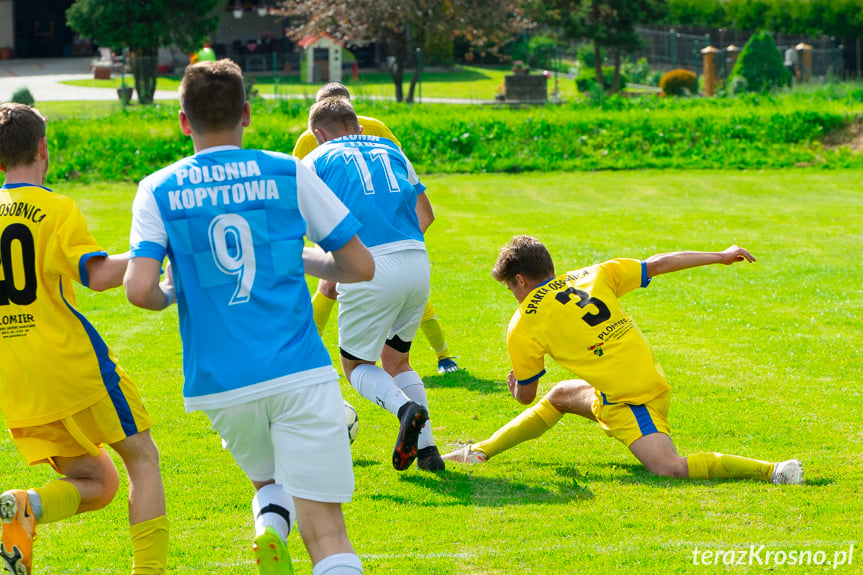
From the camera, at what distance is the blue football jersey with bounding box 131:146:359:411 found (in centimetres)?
323

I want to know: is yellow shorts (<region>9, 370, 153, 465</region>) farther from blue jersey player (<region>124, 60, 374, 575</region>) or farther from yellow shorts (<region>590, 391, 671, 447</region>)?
yellow shorts (<region>590, 391, 671, 447</region>)

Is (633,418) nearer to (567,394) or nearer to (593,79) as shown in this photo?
(567,394)

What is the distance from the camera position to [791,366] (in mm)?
7930

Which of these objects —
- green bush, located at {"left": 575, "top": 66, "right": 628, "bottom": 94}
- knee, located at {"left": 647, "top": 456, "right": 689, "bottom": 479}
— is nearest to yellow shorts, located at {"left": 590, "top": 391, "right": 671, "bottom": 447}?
knee, located at {"left": 647, "top": 456, "right": 689, "bottom": 479}

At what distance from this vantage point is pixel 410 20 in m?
30.3

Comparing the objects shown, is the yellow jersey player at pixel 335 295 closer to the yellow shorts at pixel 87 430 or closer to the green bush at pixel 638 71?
the yellow shorts at pixel 87 430

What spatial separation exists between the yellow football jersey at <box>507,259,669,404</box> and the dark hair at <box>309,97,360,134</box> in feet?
5.03

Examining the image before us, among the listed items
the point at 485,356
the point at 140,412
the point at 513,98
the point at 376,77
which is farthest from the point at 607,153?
the point at 376,77

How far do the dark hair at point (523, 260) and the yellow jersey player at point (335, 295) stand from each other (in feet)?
5.22

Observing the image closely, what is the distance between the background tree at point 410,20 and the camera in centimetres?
3039

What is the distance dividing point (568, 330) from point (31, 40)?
177 feet

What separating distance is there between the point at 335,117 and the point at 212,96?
260 cm

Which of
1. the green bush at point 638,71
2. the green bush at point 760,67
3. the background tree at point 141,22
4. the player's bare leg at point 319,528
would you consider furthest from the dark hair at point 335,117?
the green bush at point 638,71

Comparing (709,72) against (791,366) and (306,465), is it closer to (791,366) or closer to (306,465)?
(791,366)
